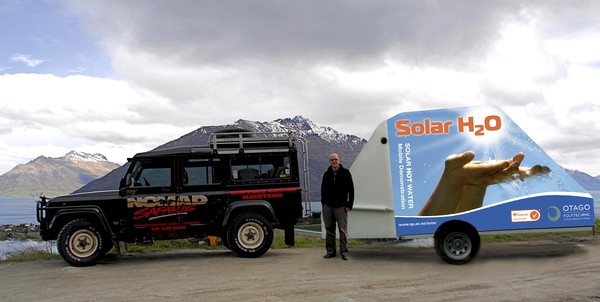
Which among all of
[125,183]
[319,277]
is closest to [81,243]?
[125,183]

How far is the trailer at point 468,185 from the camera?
398 inches

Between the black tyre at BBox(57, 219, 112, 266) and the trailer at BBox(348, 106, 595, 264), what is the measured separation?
5844 mm

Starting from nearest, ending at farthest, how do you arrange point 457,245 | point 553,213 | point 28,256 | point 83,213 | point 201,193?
point 553,213 → point 457,245 → point 83,213 → point 201,193 → point 28,256

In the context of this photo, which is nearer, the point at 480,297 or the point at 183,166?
the point at 480,297

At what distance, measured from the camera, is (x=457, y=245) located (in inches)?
407

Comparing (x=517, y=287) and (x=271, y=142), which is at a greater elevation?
(x=271, y=142)

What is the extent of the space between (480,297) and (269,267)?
418 cm

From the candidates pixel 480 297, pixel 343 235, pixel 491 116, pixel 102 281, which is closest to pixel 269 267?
pixel 343 235

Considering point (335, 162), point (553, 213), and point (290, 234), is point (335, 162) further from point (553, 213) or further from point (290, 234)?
point (553, 213)

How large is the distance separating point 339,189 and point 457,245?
2.60 meters

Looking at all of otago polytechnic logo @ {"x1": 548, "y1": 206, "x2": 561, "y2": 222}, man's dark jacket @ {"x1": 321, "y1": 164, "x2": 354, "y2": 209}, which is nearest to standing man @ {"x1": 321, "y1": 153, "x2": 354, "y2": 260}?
man's dark jacket @ {"x1": 321, "y1": 164, "x2": 354, "y2": 209}

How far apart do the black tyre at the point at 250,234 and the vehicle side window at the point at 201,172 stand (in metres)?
1.04

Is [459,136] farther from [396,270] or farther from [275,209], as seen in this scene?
[275,209]

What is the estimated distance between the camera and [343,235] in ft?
35.6
